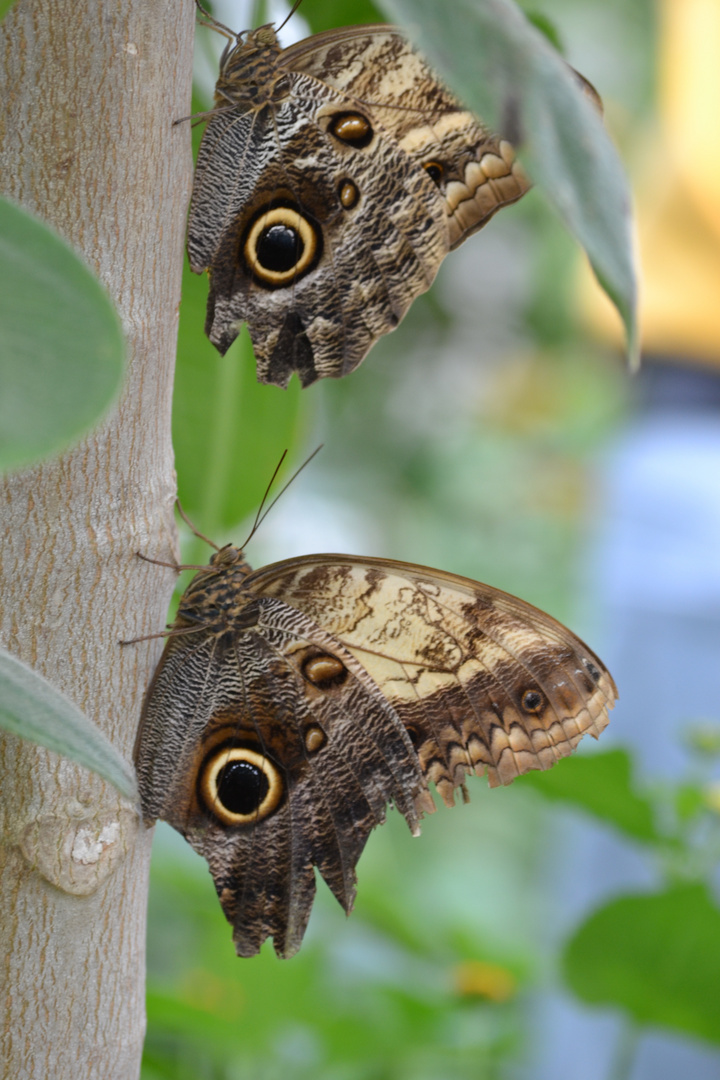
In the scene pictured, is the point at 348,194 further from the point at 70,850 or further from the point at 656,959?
the point at 656,959

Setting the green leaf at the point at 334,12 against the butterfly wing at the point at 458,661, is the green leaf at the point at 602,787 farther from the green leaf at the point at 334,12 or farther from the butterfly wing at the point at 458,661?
the green leaf at the point at 334,12

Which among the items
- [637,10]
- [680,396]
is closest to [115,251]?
[680,396]

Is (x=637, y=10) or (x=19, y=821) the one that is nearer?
(x=19, y=821)

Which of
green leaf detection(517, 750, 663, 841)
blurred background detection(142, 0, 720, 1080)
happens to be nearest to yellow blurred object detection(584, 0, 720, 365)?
blurred background detection(142, 0, 720, 1080)

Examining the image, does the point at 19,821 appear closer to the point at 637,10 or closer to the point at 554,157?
the point at 554,157

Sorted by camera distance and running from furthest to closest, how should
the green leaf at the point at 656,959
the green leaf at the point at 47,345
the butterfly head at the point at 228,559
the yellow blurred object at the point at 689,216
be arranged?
the yellow blurred object at the point at 689,216 < the green leaf at the point at 656,959 < the butterfly head at the point at 228,559 < the green leaf at the point at 47,345

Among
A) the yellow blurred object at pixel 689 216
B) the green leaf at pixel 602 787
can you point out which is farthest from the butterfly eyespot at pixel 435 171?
the yellow blurred object at pixel 689 216

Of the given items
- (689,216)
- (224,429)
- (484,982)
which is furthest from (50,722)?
(689,216)
